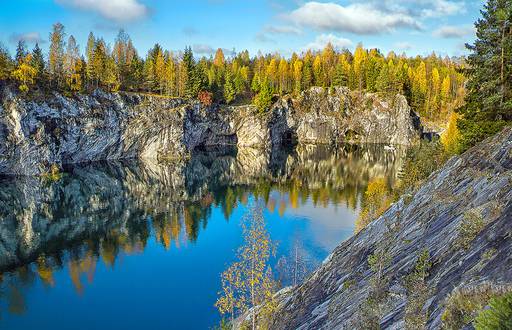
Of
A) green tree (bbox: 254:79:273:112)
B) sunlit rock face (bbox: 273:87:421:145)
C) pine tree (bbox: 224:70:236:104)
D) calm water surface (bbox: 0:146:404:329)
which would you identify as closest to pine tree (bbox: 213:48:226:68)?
pine tree (bbox: 224:70:236:104)

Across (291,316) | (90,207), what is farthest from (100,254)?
(291,316)

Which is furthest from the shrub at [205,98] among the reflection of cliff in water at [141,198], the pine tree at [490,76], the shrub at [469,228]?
the shrub at [469,228]

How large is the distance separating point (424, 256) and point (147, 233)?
146 ft

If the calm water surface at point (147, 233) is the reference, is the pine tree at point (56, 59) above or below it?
above

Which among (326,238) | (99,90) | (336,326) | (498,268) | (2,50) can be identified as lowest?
(326,238)

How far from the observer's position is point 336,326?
17.3 meters

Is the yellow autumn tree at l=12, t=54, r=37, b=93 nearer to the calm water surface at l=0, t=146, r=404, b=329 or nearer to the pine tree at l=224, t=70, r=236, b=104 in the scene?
the calm water surface at l=0, t=146, r=404, b=329

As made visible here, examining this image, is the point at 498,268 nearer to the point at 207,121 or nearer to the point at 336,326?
the point at 336,326

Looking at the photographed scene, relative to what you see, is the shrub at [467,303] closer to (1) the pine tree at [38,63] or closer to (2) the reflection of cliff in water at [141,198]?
(2) the reflection of cliff in water at [141,198]

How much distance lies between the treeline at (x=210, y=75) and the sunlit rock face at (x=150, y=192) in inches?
843

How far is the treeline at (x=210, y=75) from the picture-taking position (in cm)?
9731

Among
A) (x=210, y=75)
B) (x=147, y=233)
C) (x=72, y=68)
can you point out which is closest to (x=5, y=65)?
(x=72, y=68)

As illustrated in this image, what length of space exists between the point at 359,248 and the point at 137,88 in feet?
357

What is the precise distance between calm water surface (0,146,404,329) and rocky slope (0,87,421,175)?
26.6 feet
